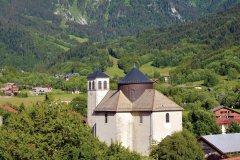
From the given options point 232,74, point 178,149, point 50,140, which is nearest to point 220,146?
point 178,149

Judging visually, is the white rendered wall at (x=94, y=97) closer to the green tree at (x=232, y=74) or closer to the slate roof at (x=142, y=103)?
the slate roof at (x=142, y=103)

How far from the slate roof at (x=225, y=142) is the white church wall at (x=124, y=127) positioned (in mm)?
7978

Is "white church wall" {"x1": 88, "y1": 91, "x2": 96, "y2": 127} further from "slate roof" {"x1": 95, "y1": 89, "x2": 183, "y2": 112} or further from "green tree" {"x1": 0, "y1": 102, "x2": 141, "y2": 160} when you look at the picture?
"green tree" {"x1": 0, "y1": 102, "x2": 141, "y2": 160}

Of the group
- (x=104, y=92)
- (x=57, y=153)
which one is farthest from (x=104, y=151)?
(x=104, y=92)

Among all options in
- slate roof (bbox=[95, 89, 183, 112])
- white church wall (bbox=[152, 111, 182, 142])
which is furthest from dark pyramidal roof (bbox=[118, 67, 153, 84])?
white church wall (bbox=[152, 111, 182, 142])

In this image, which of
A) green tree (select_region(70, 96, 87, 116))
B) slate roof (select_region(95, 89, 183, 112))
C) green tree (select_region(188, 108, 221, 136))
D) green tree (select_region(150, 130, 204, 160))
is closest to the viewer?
green tree (select_region(150, 130, 204, 160))

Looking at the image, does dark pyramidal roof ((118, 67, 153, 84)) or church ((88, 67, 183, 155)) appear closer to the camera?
church ((88, 67, 183, 155))

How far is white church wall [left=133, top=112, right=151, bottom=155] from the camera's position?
65312mm

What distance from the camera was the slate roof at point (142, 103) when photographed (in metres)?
65.1

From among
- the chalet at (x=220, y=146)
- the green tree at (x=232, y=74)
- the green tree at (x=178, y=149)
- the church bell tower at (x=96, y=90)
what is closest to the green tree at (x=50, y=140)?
the green tree at (x=178, y=149)

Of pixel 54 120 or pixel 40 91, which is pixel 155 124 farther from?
pixel 40 91

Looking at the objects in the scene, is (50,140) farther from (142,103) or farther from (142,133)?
(142,103)

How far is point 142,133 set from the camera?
6600 centimetres

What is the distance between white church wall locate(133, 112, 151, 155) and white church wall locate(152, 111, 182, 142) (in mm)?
721
